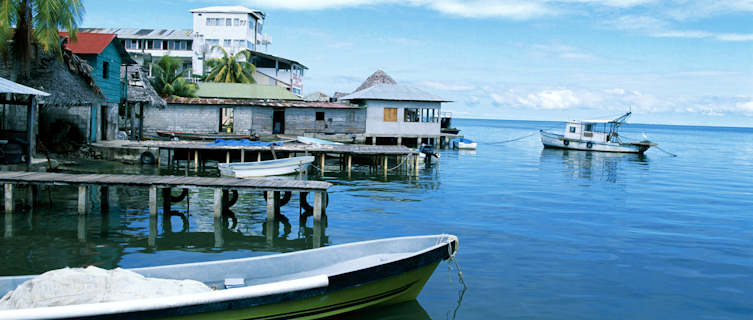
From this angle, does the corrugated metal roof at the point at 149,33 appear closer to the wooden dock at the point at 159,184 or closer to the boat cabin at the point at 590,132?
the boat cabin at the point at 590,132

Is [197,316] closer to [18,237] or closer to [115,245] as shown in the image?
[115,245]

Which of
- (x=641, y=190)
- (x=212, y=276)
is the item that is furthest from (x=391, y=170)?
(x=212, y=276)

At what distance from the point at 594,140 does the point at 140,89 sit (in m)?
36.2

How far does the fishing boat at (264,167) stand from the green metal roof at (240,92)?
22.8 meters

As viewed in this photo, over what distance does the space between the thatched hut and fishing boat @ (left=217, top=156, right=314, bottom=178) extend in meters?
5.80

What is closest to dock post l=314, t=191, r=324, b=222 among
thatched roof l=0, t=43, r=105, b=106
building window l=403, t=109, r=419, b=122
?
thatched roof l=0, t=43, r=105, b=106

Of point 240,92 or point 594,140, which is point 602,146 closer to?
point 594,140

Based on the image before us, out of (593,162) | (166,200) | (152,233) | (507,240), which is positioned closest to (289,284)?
(152,233)

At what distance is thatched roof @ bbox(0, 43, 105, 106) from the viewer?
22031mm

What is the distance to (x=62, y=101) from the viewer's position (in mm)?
21328

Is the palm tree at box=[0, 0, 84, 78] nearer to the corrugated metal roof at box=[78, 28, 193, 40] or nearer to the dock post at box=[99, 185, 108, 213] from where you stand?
the dock post at box=[99, 185, 108, 213]

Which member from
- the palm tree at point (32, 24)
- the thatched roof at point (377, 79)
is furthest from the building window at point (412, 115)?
the palm tree at point (32, 24)

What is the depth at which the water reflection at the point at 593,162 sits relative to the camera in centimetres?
3180

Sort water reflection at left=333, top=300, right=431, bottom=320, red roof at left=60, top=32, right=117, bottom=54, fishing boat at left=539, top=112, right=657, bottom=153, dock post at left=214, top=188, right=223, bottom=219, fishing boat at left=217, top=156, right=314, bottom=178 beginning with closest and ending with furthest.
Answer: water reflection at left=333, top=300, right=431, bottom=320
dock post at left=214, top=188, right=223, bottom=219
fishing boat at left=217, top=156, right=314, bottom=178
red roof at left=60, top=32, right=117, bottom=54
fishing boat at left=539, top=112, right=657, bottom=153
